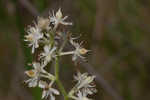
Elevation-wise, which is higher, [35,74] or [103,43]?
[103,43]

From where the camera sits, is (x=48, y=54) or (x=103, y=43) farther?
(x=103, y=43)

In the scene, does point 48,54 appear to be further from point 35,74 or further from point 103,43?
point 103,43

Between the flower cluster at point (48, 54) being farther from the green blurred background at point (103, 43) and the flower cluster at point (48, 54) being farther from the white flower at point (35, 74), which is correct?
the green blurred background at point (103, 43)

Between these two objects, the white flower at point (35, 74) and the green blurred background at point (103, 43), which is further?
the green blurred background at point (103, 43)

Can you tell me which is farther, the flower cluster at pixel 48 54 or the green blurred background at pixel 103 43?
the green blurred background at pixel 103 43

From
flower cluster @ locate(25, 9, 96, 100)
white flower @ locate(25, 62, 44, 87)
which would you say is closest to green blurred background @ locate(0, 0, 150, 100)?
flower cluster @ locate(25, 9, 96, 100)

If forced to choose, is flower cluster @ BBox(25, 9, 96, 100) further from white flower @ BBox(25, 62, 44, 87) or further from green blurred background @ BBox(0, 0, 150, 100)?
green blurred background @ BBox(0, 0, 150, 100)

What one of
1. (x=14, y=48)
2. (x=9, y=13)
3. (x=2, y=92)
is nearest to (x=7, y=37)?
(x=14, y=48)

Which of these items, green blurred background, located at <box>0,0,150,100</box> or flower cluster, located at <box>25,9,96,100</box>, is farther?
green blurred background, located at <box>0,0,150,100</box>

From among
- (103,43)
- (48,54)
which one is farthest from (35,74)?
(103,43)

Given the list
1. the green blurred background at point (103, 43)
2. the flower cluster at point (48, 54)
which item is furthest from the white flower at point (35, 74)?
the green blurred background at point (103, 43)
